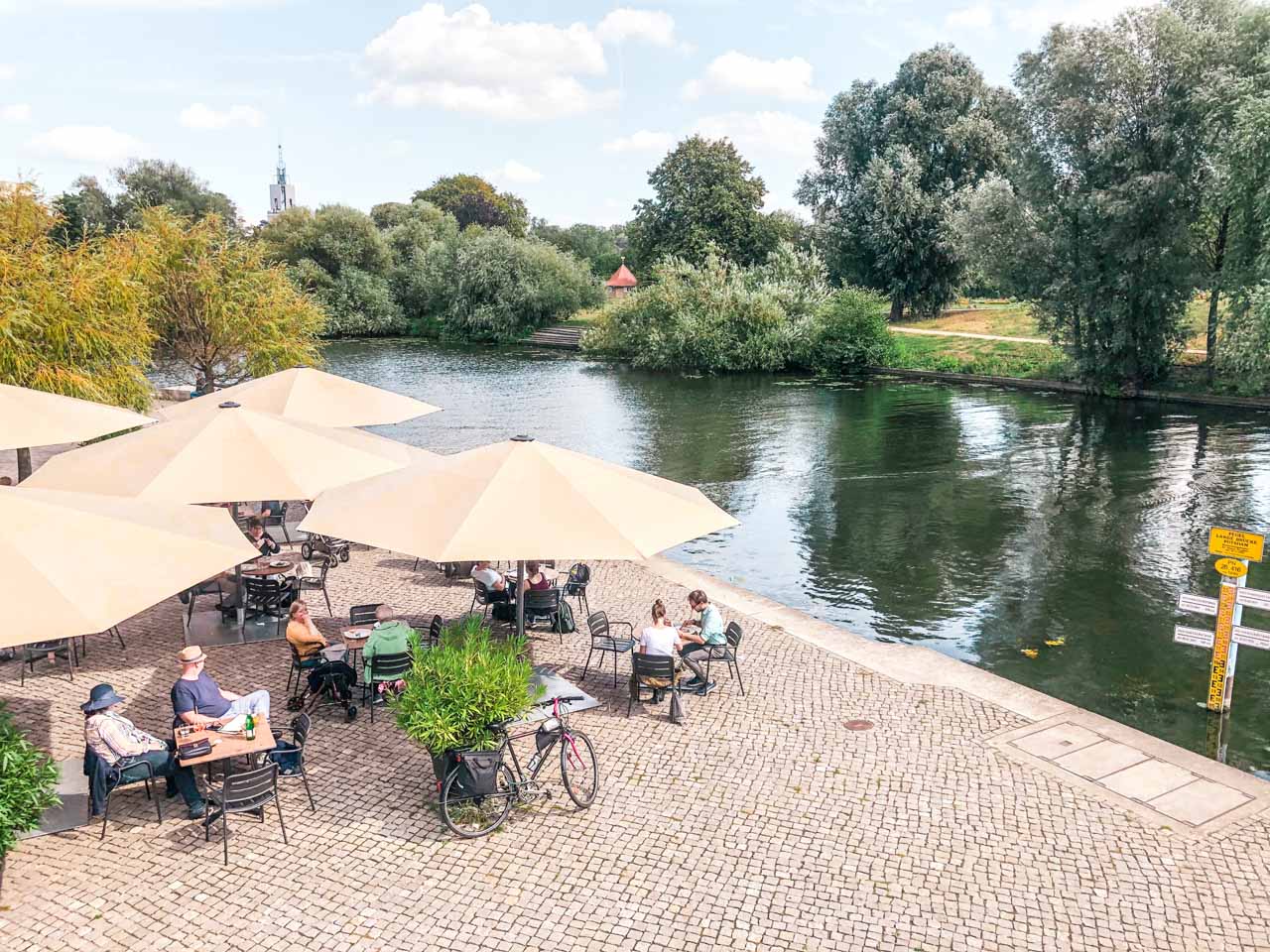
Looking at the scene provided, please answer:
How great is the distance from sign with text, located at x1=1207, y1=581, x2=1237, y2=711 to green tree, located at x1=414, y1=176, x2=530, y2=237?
4462 inches

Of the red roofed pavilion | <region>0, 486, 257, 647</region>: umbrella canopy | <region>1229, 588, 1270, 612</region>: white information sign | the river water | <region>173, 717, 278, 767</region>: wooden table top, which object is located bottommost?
the river water

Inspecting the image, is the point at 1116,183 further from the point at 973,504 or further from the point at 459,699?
the point at 459,699

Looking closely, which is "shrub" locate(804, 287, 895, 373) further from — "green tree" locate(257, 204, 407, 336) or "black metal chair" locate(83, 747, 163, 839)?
"black metal chair" locate(83, 747, 163, 839)

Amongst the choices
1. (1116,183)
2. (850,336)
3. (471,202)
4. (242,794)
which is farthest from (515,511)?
(471,202)

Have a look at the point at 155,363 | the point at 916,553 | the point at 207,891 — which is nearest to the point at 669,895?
the point at 207,891

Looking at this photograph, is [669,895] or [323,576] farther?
[323,576]

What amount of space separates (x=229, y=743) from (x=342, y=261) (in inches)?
3133

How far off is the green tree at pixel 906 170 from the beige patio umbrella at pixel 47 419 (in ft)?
174

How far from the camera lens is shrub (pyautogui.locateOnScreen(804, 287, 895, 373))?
178 ft

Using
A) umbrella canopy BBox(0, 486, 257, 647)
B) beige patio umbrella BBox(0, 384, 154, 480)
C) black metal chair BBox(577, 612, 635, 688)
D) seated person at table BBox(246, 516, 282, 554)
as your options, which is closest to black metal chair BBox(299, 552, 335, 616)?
seated person at table BBox(246, 516, 282, 554)

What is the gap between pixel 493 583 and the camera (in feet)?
45.4

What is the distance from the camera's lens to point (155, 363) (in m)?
31.3

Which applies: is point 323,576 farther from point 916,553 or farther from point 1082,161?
point 1082,161

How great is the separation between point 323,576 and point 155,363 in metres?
20.6
